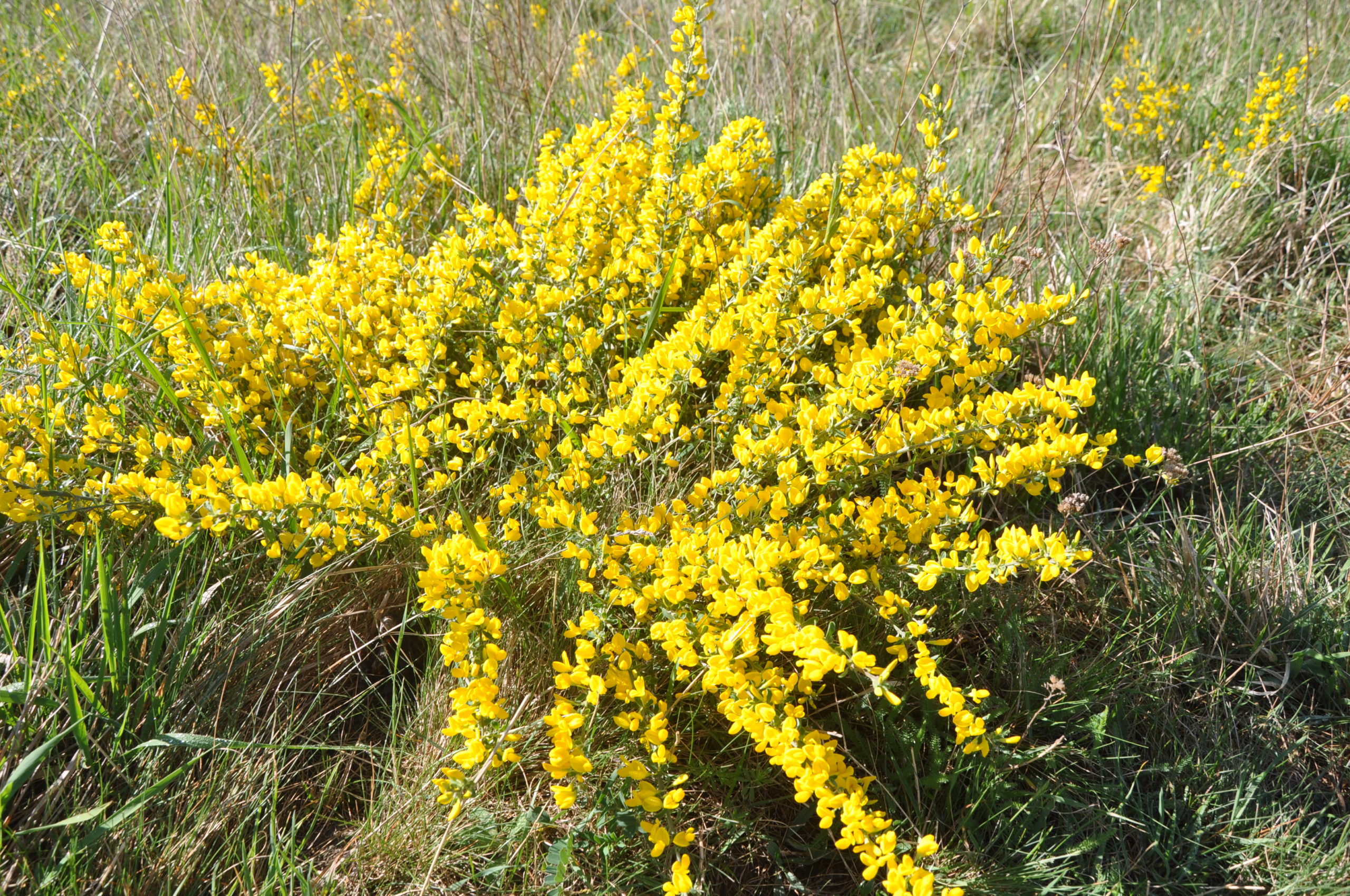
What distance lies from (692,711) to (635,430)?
0.61 meters

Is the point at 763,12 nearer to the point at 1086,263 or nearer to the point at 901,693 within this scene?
the point at 1086,263

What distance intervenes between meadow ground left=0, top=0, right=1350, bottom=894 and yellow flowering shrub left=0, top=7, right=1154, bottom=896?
0.09 metres

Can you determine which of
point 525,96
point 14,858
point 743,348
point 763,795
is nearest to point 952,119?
point 525,96

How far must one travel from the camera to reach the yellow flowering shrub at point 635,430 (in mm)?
1609

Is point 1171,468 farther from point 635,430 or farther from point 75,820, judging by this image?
point 75,820

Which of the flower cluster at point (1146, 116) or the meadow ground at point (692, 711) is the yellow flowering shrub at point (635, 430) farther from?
the flower cluster at point (1146, 116)

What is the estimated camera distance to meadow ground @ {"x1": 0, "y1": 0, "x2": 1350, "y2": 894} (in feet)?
5.48

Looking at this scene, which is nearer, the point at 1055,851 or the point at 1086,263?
the point at 1055,851

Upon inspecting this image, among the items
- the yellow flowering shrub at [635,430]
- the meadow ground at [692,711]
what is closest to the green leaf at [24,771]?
the meadow ground at [692,711]

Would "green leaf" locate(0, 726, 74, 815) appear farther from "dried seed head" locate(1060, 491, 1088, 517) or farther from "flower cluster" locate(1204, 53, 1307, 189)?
"flower cluster" locate(1204, 53, 1307, 189)

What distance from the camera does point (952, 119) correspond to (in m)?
4.15

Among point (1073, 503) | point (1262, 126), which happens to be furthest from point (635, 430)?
point (1262, 126)

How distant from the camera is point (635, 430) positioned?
1880mm

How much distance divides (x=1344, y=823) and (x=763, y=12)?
435 cm
